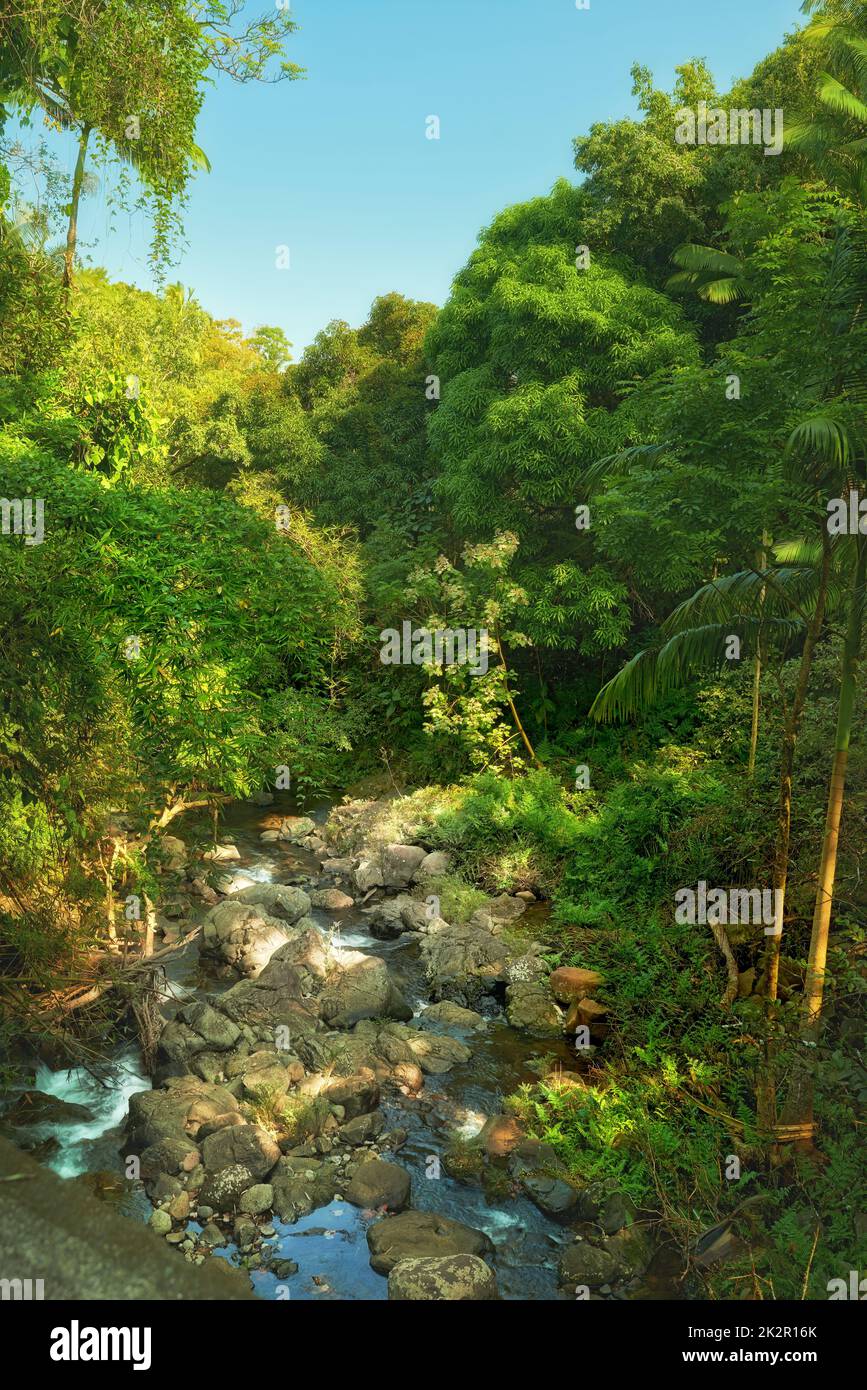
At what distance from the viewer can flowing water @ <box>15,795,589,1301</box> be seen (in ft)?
21.8

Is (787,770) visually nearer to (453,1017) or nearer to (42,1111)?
(453,1017)

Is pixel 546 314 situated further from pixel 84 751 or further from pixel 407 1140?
pixel 407 1140

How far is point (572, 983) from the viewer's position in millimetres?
10711

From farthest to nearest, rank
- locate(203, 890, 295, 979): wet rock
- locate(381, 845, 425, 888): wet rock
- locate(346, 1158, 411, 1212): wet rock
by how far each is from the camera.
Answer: locate(381, 845, 425, 888): wet rock
locate(203, 890, 295, 979): wet rock
locate(346, 1158, 411, 1212): wet rock

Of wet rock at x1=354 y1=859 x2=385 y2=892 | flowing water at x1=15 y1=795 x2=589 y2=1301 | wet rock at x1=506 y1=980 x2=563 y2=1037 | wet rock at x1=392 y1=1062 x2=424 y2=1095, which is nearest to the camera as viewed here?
flowing water at x1=15 y1=795 x2=589 y2=1301

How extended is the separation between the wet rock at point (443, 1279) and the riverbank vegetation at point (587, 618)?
1418mm

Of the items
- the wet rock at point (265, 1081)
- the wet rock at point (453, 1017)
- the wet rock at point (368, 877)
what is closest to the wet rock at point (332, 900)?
the wet rock at point (368, 877)

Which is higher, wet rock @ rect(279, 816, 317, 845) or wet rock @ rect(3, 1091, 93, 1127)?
wet rock @ rect(279, 816, 317, 845)

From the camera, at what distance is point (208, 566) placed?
23.9 feet

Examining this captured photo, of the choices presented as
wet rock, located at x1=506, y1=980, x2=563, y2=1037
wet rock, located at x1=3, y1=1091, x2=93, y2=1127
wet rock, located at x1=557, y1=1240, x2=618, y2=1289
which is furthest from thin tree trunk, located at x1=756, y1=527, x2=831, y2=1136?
wet rock, located at x1=3, y1=1091, x2=93, y2=1127

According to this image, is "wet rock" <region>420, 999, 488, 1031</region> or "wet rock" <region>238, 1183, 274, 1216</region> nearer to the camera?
"wet rock" <region>238, 1183, 274, 1216</region>

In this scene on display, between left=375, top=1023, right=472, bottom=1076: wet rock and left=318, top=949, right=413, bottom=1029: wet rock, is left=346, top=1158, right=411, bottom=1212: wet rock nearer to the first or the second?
left=375, top=1023, right=472, bottom=1076: wet rock

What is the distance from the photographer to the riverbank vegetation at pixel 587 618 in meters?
6.83

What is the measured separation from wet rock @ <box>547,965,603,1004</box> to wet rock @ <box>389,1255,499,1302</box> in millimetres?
4254
